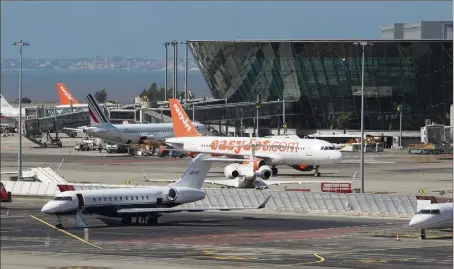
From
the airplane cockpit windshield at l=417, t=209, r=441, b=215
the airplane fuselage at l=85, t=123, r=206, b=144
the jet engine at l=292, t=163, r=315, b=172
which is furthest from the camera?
the airplane fuselage at l=85, t=123, r=206, b=144

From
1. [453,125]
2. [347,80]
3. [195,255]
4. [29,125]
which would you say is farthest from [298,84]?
[195,255]

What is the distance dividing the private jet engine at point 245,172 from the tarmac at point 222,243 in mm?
13917

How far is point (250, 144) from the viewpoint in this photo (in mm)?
132000

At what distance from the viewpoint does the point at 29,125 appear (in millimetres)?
190250

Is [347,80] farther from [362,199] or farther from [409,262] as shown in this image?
[409,262]

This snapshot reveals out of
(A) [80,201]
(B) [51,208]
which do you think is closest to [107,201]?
(A) [80,201]

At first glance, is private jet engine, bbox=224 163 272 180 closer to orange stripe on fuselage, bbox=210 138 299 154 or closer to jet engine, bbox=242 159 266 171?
jet engine, bbox=242 159 266 171

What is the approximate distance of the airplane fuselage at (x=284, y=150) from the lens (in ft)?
419

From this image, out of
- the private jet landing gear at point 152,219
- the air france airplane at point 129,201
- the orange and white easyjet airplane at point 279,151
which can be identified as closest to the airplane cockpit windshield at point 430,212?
the air france airplane at point 129,201

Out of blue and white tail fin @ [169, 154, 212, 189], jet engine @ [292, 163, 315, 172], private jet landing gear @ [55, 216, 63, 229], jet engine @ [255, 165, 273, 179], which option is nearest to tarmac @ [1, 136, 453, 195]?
jet engine @ [292, 163, 315, 172]

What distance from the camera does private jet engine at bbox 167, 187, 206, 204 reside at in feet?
288

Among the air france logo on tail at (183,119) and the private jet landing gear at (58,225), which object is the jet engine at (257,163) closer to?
the air france logo on tail at (183,119)

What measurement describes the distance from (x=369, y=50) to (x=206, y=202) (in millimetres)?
92517

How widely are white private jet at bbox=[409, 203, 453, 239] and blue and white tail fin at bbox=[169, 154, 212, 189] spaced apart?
19.3m
